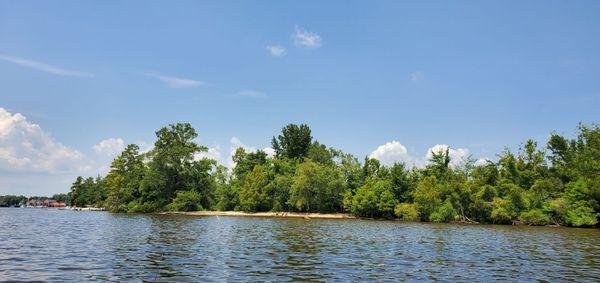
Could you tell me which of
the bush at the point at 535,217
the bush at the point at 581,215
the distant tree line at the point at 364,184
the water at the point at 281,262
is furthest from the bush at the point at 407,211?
the water at the point at 281,262

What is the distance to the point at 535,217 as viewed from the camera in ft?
265

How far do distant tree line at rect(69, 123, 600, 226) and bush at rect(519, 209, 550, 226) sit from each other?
0.18m

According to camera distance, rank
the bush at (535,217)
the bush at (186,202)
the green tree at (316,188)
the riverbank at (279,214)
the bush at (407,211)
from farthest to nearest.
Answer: the bush at (186,202) → the green tree at (316,188) → the riverbank at (279,214) → the bush at (407,211) → the bush at (535,217)

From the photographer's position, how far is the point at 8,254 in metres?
24.8

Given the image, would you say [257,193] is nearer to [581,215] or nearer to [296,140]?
[296,140]

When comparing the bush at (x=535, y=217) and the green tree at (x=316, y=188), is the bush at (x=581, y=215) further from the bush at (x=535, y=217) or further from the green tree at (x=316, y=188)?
the green tree at (x=316, y=188)

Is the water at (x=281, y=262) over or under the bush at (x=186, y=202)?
under

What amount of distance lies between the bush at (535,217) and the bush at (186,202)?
3104 inches

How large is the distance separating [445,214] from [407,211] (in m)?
8.16

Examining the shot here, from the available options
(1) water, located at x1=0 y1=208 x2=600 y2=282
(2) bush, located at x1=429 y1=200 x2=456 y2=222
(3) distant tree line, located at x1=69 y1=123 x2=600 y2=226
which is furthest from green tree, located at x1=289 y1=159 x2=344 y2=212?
(1) water, located at x1=0 y1=208 x2=600 y2=282

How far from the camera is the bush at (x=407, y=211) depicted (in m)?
92.6

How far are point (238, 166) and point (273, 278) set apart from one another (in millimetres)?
121895

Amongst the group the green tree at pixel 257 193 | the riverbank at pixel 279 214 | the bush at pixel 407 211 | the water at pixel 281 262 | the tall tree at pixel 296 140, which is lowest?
the water at pixel 281 262

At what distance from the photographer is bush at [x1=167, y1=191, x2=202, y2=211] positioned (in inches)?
4510
